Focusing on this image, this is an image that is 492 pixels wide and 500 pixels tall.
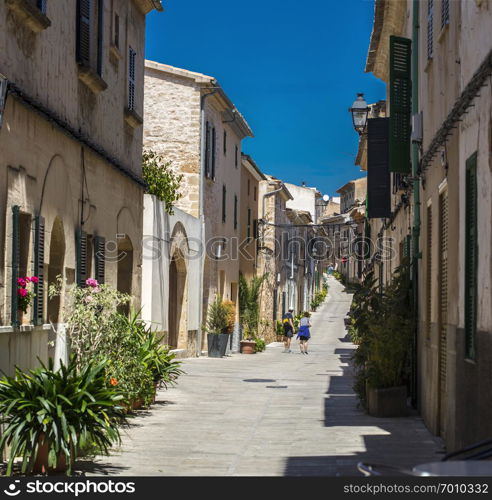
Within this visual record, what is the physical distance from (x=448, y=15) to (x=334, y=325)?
47026 millimetres

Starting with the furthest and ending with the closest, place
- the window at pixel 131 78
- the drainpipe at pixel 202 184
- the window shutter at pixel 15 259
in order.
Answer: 1. the drainpipe at pixel 202 184
2. the window at pixel 131 78
3. the window shutter at pixel 15 259

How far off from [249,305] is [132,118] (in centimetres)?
2206

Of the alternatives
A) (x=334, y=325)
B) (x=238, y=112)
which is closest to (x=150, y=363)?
(x=238, y=112)

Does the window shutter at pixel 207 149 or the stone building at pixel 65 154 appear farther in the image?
the window shutter at pixel 207 149

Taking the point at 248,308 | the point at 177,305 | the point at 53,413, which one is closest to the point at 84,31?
the point at 53,413

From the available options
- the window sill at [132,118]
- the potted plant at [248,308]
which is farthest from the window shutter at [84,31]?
the potted plant at [248,308]

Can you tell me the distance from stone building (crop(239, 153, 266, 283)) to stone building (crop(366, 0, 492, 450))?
75.6ft

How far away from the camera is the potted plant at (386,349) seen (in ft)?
48.9

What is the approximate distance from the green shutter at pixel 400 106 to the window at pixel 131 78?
203 inches

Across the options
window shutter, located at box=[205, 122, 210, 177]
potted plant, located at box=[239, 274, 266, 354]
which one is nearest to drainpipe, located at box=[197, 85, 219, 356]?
window shutter, located at box=[205, 122, 210, 177]

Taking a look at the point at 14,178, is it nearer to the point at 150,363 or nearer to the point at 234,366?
the point at 150,363

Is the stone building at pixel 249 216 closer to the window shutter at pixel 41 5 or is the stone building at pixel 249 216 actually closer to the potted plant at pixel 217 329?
the potted plant at pixel 217 329

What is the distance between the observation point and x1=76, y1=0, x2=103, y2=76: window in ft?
48.1

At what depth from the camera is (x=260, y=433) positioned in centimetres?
1315
